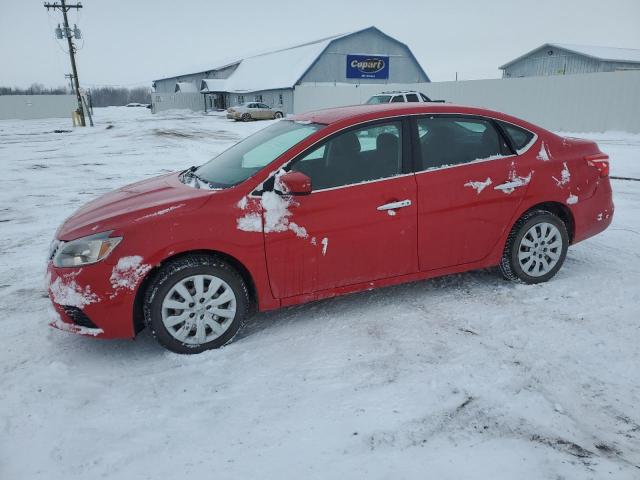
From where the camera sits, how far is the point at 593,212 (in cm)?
446

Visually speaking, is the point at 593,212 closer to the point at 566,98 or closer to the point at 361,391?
the point at 361,391

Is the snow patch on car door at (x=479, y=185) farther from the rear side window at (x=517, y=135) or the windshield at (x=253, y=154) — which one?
the windshield at (x=253, y=154)

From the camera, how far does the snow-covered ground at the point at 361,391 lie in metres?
2.39

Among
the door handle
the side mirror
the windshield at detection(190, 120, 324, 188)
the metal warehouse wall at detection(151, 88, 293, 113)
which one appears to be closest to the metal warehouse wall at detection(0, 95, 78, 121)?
the metal warehouse wall at detection(151, 88, 293, 113)

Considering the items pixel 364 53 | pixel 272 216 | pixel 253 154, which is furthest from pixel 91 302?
pixel 364 53

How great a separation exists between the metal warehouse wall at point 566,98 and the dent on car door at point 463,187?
57.5 feet

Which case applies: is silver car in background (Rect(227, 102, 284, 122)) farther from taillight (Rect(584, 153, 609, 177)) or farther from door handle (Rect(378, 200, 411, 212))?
door handle (Rect(378, 200, 411, 212))

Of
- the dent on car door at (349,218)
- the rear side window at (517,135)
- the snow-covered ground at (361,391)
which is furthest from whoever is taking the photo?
the rear side window at (517,135)

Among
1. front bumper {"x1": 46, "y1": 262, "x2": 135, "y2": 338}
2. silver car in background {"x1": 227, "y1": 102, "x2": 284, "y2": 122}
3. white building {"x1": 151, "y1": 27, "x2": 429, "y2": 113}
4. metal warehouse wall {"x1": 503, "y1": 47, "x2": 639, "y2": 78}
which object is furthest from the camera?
white building {"x1": 151, "y1": 27, "x2": 429, "y2": 113}

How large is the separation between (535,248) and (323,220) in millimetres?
2049

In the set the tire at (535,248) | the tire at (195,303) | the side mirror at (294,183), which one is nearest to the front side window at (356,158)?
the side mirror at (294,183)

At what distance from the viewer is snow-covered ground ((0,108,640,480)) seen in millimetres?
2387

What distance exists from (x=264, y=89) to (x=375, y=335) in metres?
43.3

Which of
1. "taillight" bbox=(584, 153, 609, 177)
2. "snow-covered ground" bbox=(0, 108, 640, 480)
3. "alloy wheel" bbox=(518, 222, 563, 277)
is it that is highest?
"taillight" bbox=(584, 153, 609, 177)
